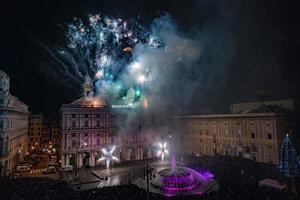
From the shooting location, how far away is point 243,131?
171 ft

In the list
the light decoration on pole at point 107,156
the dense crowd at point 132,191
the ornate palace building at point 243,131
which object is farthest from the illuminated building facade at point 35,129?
the dense crowd at point 132,191

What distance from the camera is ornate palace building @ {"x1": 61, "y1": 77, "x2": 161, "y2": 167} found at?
51656mm

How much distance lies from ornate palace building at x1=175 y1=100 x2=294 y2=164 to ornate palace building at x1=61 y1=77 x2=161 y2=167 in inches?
393

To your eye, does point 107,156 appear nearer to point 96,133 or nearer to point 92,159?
point 92,159

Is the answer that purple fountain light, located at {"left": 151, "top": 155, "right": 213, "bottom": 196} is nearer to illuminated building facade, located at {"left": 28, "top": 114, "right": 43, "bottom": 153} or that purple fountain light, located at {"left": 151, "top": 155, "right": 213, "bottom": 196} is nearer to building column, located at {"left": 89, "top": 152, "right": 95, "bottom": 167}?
building column, located at {"left": 89, "top": 152, "right": 95, "bottom": 167}

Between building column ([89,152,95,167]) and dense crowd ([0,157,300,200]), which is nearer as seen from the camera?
dense crowd ([0,157,300,200])

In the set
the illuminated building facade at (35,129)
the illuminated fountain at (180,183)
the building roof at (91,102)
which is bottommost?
the illuminated fountain at (180,183)

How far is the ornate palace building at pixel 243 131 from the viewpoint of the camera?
46459mm

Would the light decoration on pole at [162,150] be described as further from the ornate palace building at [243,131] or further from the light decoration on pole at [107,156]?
the light decoration on pole at [107,156]

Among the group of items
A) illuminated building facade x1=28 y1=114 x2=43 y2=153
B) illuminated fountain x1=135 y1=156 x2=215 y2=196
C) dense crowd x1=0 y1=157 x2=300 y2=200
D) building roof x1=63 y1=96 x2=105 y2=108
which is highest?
building roof x1=63 y1=96 x2=105 y2=108

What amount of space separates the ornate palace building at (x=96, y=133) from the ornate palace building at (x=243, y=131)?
9.97 m

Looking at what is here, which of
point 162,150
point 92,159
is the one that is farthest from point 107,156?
point 162,150

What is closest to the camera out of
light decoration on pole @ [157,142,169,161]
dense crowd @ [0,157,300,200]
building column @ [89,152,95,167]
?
dense crowd @ [0,157,300,200]

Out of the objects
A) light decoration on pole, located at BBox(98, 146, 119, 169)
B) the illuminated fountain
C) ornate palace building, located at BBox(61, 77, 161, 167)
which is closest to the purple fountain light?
the illuminated fountain
